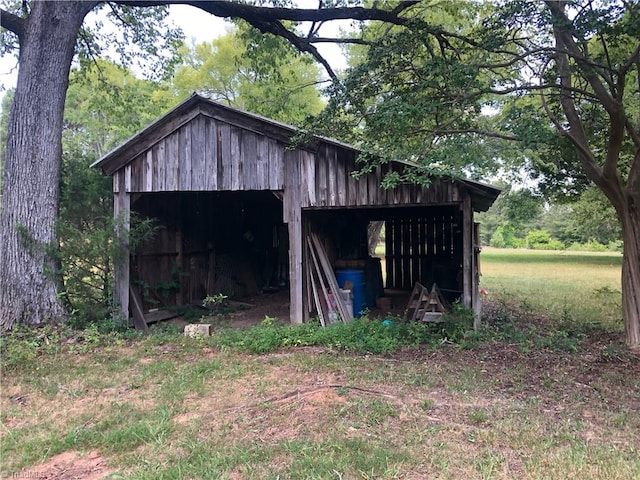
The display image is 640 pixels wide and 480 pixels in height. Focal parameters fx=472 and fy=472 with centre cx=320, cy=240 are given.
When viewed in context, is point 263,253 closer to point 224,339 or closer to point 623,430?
point 224,339

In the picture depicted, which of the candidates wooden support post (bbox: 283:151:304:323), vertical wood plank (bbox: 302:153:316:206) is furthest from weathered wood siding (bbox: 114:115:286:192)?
vertical wood plank (bbox: 302:153:316:206)

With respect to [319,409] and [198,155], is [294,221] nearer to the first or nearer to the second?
[198,155]

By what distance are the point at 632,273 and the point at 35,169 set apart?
8.71 metres

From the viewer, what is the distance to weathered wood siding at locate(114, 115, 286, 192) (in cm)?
771

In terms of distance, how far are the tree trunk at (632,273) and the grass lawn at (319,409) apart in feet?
1.05

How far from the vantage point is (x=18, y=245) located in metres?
6.91

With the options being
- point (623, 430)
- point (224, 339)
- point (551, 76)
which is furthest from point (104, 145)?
point (623, 430)

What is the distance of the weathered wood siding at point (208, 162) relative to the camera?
304 inches

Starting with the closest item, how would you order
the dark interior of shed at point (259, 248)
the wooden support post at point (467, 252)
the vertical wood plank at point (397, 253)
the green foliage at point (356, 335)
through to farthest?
→ 1. the green foliage at point (356, 335)
2. the wooden support post at point (467, 252)
3. the dark interior of shed at point (259, 248)
4. the vertical wood plank at point (397, 253)

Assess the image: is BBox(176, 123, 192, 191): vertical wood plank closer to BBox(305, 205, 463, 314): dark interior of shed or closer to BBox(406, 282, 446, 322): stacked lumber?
BBox(305, 205, 463, 314): dark interior of shed

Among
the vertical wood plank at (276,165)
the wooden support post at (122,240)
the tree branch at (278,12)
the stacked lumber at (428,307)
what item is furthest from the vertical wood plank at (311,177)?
the wooden support post at (122,240)

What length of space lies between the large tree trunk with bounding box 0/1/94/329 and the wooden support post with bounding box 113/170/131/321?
92 centimetres

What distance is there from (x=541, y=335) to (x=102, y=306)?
6.99 m

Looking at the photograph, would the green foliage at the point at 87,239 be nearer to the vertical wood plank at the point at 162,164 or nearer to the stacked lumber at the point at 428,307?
the vertical wood plank at the point at 162,164
